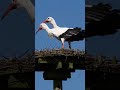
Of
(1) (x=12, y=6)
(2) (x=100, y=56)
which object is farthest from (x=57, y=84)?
(1) (x=12, y=6)

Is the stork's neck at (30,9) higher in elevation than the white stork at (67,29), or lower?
higher

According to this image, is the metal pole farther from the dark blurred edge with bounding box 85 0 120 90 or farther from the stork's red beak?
the stork's red beak

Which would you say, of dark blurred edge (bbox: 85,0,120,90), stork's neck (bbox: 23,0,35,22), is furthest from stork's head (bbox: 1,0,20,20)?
dark blurred edge (bbox: 85,0,120,90)

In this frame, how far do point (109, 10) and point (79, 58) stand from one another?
1534 millimetres

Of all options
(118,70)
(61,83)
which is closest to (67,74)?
(61,83)

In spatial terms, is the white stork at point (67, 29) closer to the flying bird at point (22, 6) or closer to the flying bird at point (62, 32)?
the flying bird at point (62, 32)

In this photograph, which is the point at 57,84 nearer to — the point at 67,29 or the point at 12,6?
the point at 67,29

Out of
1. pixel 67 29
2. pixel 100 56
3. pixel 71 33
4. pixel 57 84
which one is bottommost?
pixel 57 84

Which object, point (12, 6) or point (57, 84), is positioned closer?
point (57, 84)

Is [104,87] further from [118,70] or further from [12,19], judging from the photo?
[12,19]

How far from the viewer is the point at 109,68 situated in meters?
16.1

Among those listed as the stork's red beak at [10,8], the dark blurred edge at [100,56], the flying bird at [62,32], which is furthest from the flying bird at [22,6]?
the dark blurred edge at [100,56]

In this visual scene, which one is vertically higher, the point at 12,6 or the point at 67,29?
the point at 12,6

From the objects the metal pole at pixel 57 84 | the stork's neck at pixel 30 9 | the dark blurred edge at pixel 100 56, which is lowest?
the metal pole at pixel 57 84
